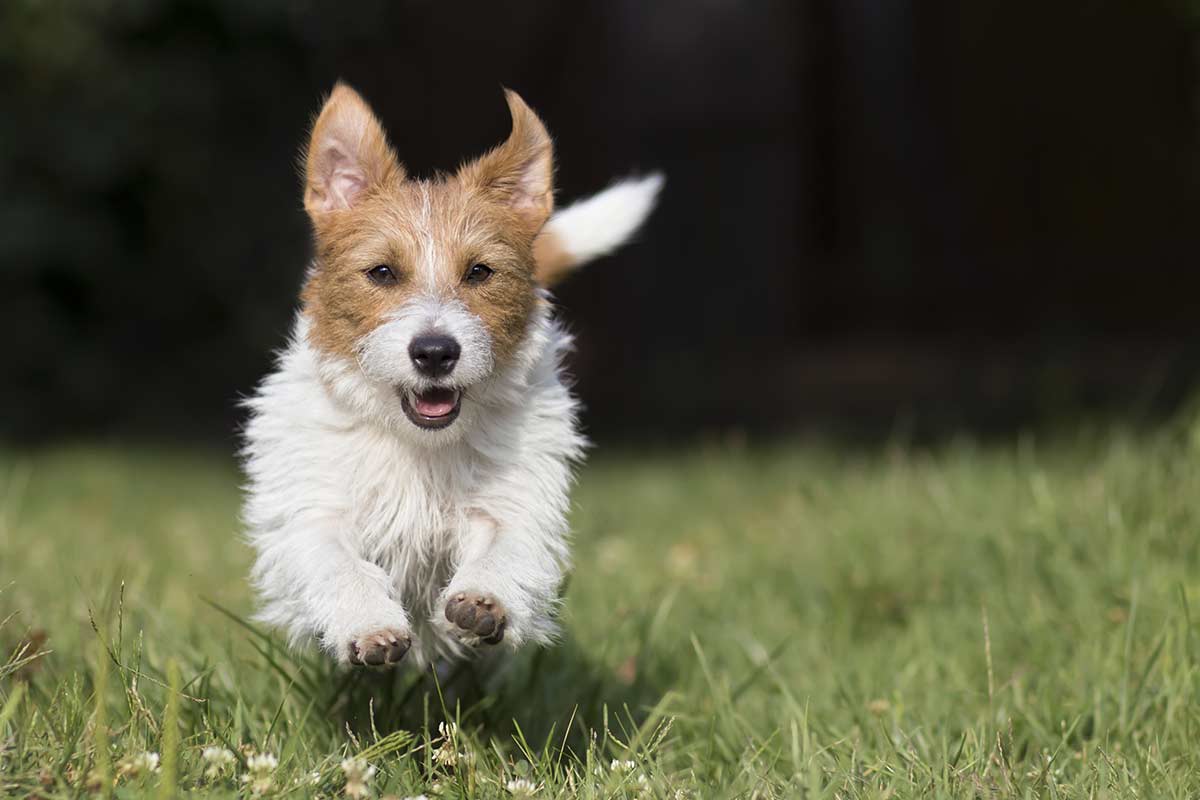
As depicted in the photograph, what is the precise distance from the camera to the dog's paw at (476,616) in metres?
2.76

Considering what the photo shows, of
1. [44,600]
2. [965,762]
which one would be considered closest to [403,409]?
[965,762]

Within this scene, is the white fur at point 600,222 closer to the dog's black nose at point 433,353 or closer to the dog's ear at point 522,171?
the dog's ear at point 522,171

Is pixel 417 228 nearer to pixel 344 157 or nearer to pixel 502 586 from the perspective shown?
pixel 344 157

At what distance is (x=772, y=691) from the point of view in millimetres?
4074

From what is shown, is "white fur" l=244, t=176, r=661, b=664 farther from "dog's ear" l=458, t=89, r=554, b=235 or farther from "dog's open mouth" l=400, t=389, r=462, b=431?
"dog's ear" l=458, t=89, r=554, b=235

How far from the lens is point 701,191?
12.8 meters

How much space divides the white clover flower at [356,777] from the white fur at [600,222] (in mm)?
1813

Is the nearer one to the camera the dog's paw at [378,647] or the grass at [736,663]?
the dog's paw at [378,647]

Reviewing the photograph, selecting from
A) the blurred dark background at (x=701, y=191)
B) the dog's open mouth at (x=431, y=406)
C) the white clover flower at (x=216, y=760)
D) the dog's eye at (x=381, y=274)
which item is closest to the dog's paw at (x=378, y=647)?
the white clover flower at (x=216, y=760)

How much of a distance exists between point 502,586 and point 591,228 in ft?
5.10

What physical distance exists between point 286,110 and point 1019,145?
→ 33.4 ft

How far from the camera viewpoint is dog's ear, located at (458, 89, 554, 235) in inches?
131

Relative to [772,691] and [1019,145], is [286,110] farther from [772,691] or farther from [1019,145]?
[1019,145]

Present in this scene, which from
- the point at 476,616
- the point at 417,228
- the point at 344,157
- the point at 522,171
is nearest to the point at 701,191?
the point at 522,171
